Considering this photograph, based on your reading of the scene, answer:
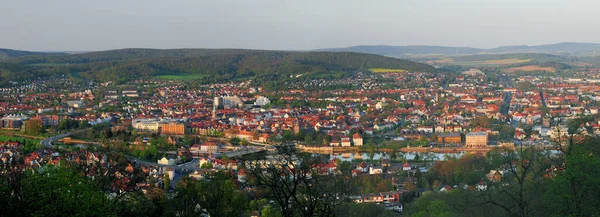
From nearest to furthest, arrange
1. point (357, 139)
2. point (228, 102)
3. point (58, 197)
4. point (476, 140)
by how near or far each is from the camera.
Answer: point (58, 197) < point (476, 140) < point (357, 139) < point (228, 102)

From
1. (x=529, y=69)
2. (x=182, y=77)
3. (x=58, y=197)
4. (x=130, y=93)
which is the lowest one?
(x=130, y=93)

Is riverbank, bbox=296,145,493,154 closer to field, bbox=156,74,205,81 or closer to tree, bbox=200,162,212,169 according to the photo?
tree, bbox=200,162,212,169

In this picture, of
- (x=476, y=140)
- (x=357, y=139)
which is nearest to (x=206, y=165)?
(x=357, y=139)

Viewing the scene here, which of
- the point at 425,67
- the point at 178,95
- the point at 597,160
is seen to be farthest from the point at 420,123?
the point at 425,67

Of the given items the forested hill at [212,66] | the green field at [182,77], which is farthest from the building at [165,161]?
the green field at [182,77]

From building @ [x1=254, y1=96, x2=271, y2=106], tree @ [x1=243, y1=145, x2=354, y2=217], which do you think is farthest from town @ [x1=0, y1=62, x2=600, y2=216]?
tree @ [x1=243, y1=145, x2=354, y2=217]

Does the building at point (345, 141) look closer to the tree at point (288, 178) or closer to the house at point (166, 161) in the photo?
the house at point (166, 161)

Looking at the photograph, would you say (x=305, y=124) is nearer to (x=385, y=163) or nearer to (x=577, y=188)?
(x=385, y=163)
